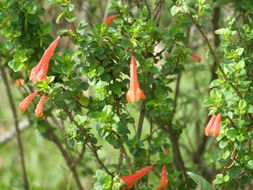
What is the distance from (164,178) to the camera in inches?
113

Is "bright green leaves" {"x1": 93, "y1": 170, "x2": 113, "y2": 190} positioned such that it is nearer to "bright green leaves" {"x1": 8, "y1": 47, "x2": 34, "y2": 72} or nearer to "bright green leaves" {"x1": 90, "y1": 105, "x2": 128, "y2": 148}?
"bright green leaves" {"x1": 90, "y1": 105, "x2": 128, "y2": 148}

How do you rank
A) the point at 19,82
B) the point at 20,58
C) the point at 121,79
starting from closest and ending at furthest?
the point at 121,79 < the point at 20,58 < the point at 19,82

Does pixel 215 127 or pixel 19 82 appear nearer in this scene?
pixel 215 127

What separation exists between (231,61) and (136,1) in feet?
2.87

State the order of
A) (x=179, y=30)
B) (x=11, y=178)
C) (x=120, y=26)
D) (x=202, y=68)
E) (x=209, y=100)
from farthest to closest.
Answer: (x=11, y=178) < (x=202, y=68) < (x=179, y=30) < (x=120, y=26) < (x=209, y=100)

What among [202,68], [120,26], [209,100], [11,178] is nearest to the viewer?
[209,100]

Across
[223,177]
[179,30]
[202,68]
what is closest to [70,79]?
[179,30]

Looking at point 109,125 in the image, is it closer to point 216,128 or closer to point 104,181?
point 104,181

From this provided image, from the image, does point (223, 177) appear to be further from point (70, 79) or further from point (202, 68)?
point (202, 68)

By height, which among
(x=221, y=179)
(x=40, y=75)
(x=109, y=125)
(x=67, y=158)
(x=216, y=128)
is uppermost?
(x=40, y=75)

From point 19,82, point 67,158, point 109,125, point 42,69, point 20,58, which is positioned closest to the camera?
point 109,125

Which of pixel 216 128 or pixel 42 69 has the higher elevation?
pixel 42 69

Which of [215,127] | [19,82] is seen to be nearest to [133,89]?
[215,127]

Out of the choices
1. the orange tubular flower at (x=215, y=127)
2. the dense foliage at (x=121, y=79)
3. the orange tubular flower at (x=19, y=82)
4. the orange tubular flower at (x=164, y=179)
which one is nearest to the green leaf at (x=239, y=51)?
the dense foliage at (x=121, y=79)
